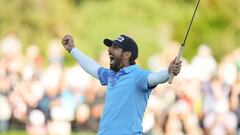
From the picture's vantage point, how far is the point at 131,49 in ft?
24.3

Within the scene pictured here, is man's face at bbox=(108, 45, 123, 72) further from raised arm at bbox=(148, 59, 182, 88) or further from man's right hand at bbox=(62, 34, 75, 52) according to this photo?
man's right hand at bbox=(62, 34, 75, 52)

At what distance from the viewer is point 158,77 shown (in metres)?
6.87

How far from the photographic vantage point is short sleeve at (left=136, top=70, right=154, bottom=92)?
23.3 ft

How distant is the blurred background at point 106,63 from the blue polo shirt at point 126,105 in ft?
27.1

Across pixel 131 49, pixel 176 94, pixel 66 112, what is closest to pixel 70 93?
pixel 66 112

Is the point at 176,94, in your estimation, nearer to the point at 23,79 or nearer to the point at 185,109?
the point at 185,109

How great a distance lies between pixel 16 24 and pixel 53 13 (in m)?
0.84

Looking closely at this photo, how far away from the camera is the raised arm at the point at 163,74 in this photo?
21.7ft

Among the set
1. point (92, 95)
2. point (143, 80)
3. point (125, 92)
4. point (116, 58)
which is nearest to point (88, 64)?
point (116, 58)

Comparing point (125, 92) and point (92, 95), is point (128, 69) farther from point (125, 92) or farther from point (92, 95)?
point (92, 95)

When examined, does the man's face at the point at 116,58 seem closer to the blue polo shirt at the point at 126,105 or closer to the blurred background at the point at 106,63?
the blue polo shirt at the point at 126,105

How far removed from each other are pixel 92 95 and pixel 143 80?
9.46 m

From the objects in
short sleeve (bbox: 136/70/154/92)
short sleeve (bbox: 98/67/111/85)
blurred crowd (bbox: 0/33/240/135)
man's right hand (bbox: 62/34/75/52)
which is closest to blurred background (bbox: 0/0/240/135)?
blurred crowd (bbox: 0/33/240/135)

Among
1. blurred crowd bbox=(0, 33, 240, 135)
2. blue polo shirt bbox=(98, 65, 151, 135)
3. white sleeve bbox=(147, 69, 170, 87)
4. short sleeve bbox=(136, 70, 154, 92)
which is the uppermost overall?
white sleeve bbox=(147, 69, 170, 87)
